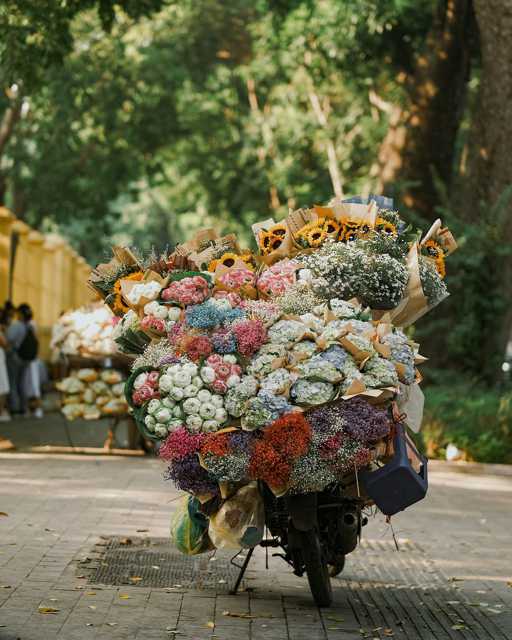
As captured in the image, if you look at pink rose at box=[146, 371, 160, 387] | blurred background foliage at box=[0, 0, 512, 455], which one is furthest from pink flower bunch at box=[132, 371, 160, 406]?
blurred background foliage at box=[0, 0, 512, 455]

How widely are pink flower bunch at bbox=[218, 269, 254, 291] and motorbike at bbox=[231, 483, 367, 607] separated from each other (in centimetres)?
112

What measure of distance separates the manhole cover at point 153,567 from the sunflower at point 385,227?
2338 mm

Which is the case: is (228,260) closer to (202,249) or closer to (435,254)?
(202,249)

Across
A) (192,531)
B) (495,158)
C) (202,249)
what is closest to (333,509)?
(192,531)

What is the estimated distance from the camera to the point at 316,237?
8055 mm

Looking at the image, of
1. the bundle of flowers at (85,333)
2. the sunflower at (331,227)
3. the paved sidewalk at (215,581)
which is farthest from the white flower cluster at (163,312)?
the bundle of flowers at (85,333)

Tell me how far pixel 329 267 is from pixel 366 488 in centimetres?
128

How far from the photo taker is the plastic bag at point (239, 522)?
7.19 meters

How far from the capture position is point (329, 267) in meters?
7.66

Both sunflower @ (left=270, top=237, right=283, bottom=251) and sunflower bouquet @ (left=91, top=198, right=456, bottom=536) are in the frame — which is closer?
sunflower bouquet @ (left=91, top=198, right=456, bottom=536)

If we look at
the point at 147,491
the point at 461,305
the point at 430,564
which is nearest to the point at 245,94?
the point at 461,305

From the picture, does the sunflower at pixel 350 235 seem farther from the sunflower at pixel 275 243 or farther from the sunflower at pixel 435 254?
the sunflower at pixel 435 254

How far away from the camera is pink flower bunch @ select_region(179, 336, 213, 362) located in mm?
7168

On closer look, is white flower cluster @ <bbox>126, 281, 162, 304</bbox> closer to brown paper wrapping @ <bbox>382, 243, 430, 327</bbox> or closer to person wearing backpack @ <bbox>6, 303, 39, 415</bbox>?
brown paper wrapping @ <bbox>382, 243, 430, 327</bbox>
